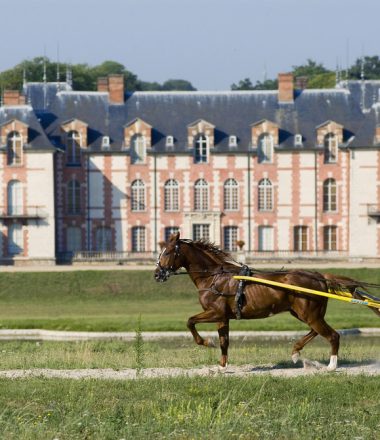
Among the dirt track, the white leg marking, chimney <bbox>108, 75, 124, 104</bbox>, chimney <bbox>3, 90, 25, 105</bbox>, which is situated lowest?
the dirt track

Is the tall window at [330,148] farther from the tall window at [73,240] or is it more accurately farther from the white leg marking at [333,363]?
the white leg marking at [333,363]

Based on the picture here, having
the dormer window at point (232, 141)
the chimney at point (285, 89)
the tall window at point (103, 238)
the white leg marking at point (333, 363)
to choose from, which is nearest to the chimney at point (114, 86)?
the dormer window at point (232, 141)

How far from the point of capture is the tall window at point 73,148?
2404 inches

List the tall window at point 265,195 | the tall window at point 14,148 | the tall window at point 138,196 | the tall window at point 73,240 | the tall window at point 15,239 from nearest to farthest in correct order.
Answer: the tall window at point 15,239
the tall window at point 14,148
the tall window at point 73,240
the tall window at point 265,195
the tall window at point 138,196

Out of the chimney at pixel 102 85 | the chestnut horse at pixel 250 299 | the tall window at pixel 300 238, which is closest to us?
the chestnut horse at pixel 250 299

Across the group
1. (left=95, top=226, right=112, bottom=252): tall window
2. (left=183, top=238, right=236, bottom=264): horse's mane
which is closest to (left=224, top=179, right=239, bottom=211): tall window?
(left=95, top=226, right=112, bottom=252): tall window

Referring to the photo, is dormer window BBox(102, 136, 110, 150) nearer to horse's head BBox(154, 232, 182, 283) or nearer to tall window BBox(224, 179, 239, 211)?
tall window BBox(224, 179, 239, 211)

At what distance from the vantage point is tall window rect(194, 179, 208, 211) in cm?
6131

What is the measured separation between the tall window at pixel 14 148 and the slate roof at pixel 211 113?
1.62 metres

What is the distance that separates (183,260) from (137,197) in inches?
1580

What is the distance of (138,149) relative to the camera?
6147 centimetres

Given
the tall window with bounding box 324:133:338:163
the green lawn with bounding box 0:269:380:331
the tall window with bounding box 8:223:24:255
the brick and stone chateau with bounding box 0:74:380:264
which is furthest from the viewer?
the tall window with bounding box 324:133:338:163

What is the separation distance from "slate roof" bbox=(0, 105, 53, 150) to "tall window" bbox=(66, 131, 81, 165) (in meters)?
1.60

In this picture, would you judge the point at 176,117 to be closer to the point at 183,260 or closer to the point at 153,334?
the point at 153,334
